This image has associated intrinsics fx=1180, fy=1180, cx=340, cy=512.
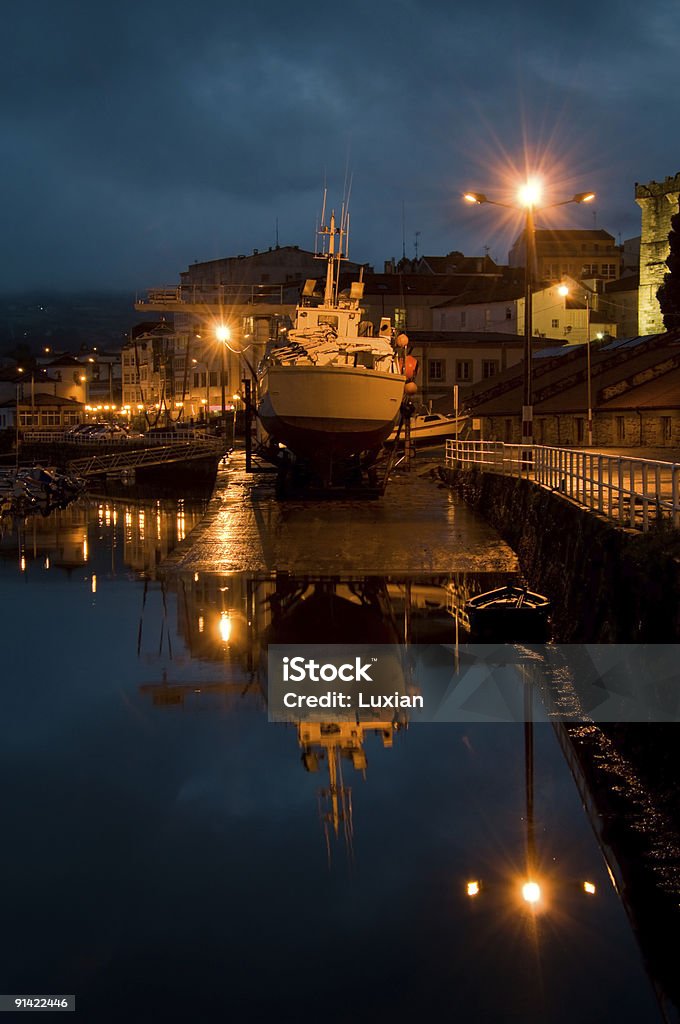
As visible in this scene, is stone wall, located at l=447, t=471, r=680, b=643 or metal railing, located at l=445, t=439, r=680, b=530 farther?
metal railing, located at l=445, t=439, r=680, b=530

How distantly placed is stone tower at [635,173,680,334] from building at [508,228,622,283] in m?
7.64

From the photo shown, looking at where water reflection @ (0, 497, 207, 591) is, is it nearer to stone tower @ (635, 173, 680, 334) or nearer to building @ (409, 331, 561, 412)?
building @ (409, 331, 561, 412)

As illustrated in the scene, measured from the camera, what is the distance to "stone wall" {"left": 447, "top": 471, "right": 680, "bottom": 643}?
11.2m

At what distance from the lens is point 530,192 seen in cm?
2928

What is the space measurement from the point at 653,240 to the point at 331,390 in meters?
78.9

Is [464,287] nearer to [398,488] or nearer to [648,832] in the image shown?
[398,488]

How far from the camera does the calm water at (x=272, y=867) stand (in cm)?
660

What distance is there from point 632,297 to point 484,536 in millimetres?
87049

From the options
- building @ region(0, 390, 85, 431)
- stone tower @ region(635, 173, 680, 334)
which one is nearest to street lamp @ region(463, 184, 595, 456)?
stone tower @ region(635, 173, 680, 334)

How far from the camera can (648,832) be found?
8711 millimetres

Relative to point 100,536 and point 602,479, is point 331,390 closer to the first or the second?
point 100,536

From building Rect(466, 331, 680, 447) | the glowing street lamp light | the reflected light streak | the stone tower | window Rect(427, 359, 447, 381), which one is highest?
the stone tower

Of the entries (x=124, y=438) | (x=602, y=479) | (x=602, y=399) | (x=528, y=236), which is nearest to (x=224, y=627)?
(x=602, y=479)

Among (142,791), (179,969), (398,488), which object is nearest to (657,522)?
(142,791)
